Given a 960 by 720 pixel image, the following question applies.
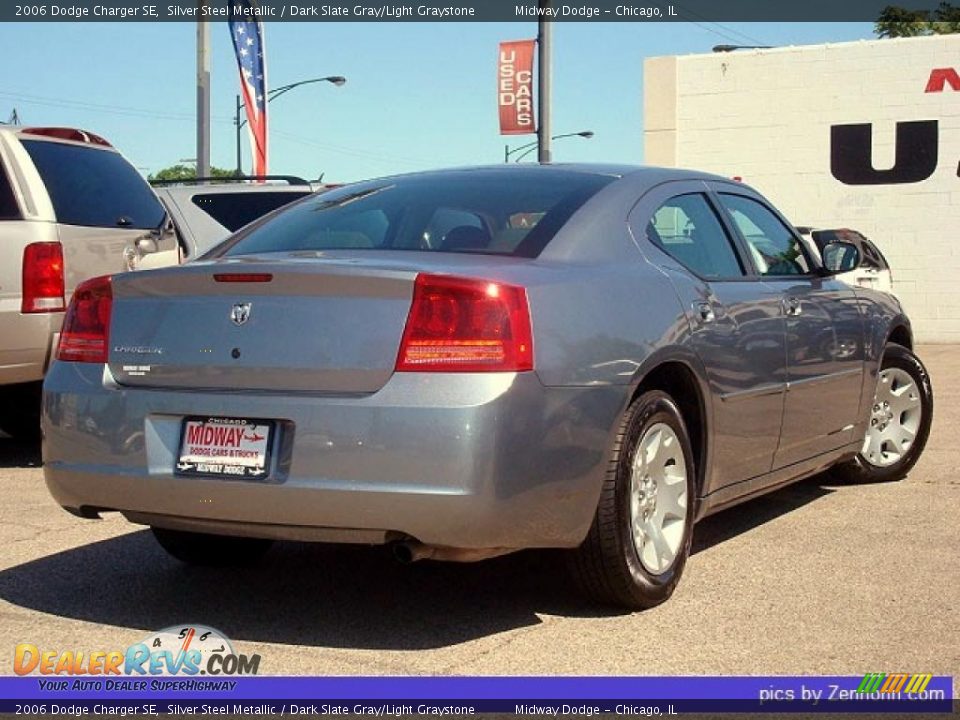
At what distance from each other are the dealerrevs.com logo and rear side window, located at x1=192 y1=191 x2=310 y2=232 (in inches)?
238

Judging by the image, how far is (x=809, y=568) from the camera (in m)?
5.37

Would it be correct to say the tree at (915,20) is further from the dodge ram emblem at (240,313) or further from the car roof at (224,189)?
the dodge ram emblem at (240,313)

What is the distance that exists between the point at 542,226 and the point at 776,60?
18670mm

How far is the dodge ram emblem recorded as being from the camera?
433 centimetres

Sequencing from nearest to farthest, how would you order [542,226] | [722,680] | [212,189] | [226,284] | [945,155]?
[722,680]
[226,284]
[542,226]
[212,189]
[945,155]

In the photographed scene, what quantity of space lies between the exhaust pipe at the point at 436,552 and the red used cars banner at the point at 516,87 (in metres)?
16.7

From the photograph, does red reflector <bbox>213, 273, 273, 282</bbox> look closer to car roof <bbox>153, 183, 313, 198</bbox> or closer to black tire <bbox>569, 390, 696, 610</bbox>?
black tire <bbox>569, 390, 696, 610</bbox>

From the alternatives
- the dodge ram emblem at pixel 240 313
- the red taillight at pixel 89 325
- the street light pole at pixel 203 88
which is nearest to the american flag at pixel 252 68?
the street light pole at pixel 203 88

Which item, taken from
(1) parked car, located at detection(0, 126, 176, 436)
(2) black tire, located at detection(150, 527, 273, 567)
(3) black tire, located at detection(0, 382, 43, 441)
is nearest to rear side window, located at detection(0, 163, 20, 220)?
(1) parked car, located at detection(0, 126, 176, 436)

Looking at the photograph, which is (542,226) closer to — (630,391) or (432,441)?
(630,391)

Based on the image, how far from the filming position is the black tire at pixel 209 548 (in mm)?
5301

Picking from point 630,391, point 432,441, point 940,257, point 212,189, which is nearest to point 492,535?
point 432,441

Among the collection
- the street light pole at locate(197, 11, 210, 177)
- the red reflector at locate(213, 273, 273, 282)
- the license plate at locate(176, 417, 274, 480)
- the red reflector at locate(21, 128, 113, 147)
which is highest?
Result: the street light pole at locate(197, 11, 210, 177)

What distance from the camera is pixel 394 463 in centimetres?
405
